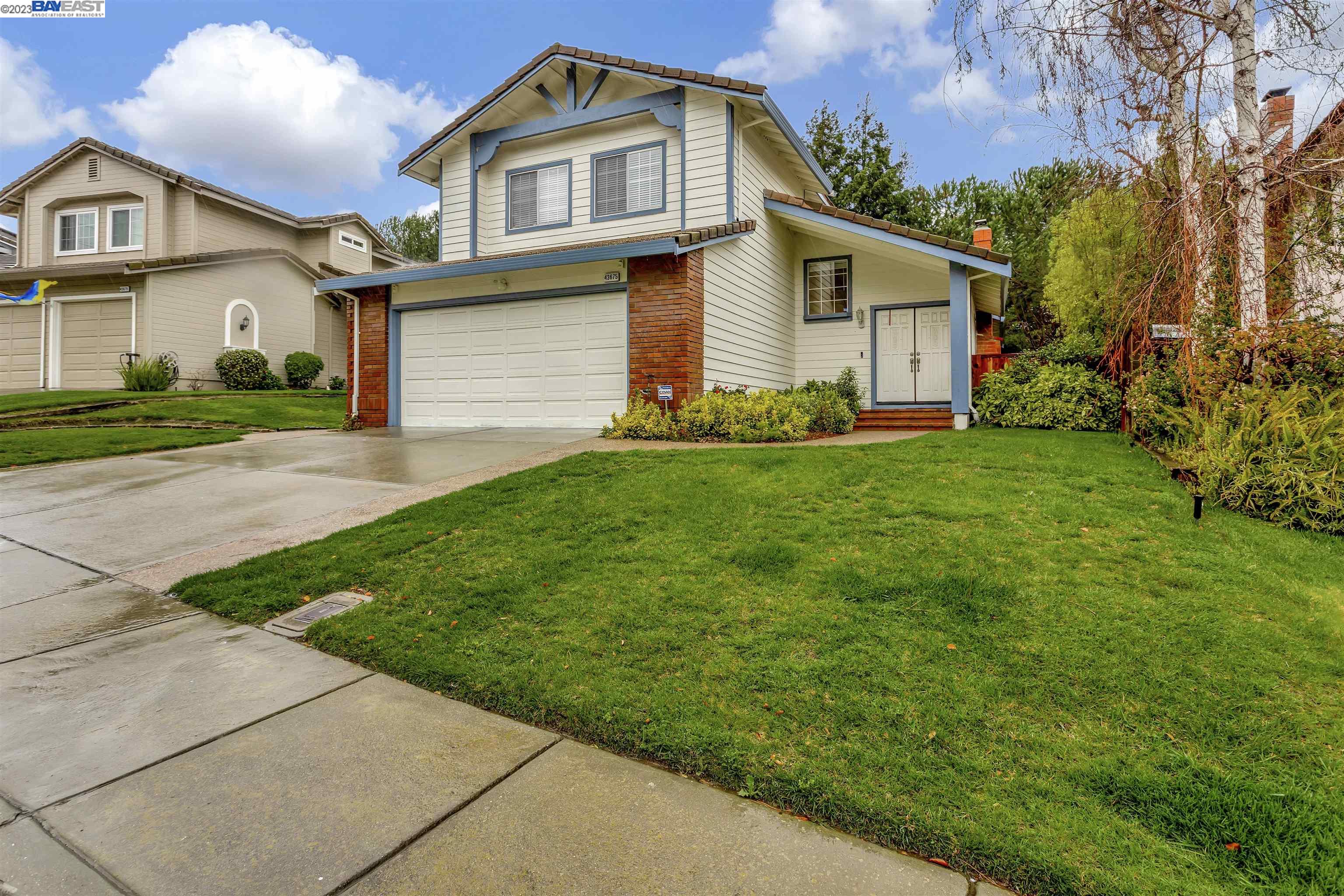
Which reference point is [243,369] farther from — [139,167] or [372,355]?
[372,355]

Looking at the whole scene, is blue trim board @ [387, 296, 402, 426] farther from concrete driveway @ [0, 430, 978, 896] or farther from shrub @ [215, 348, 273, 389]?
shrub @ [215, 348, 273, 389]

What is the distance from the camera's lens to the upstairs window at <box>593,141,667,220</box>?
12.1m

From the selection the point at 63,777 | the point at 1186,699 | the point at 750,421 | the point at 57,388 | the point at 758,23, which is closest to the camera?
the point at 63,777

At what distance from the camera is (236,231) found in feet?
71.3

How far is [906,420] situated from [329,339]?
68.2 ft

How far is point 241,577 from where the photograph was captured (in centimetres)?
432

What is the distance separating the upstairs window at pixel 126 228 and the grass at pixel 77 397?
496cm

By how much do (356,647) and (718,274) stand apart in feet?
29.5

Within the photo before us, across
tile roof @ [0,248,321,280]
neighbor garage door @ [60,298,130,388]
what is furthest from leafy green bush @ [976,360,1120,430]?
neighbor garage door @ [60,298,130,388]

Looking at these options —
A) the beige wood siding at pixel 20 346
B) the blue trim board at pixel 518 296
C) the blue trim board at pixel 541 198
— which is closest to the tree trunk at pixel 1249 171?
the blue trim board at pixel 518 296

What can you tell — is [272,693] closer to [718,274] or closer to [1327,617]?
[1327,617]

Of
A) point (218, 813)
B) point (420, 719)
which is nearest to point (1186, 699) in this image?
point (420, 719)

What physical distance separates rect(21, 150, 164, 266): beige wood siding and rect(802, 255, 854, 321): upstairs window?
1924 centimetres

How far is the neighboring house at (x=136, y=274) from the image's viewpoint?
18406mm
